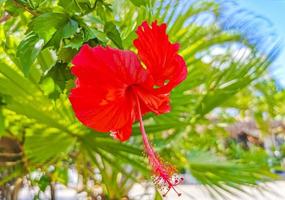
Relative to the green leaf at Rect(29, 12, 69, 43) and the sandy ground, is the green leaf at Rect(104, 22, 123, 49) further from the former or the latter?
the sandy ground

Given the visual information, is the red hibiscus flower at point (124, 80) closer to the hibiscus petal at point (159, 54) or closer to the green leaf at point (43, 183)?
the hibiscus petal at point (159, 54)

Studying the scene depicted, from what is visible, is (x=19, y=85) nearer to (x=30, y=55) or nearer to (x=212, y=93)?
(x=212, y=93)

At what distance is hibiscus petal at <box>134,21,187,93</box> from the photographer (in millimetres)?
250

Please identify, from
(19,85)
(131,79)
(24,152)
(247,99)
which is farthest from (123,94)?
(247,99)

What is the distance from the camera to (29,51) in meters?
0.28

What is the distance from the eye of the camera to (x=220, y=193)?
985mm

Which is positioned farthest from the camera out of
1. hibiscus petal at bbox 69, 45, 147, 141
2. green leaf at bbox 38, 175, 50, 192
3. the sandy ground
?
green leaf at bbox 38, 175, 50, 192

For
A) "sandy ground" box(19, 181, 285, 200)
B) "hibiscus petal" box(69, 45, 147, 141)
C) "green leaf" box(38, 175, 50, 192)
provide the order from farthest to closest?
"green leaf" box(38, 175, 50, 192), "sandy ground" box(19, 181, 285, 200), "hibiscus petal" box(69, 45, 147, 141)

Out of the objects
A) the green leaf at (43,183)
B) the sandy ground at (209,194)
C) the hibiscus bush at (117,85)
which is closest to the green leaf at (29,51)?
the hibiscus bush at (117,85)

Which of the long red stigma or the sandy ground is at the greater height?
the long red stigma

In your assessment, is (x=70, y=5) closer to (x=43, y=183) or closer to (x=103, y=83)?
(x=103, y=83)

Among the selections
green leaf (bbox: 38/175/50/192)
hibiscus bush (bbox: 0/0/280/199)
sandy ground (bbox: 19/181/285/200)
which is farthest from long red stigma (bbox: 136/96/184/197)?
green leaf (bbox: 38/175/50/192)

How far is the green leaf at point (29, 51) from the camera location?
0.27 meters

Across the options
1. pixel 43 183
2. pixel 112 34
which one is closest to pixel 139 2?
pixel 112 34
